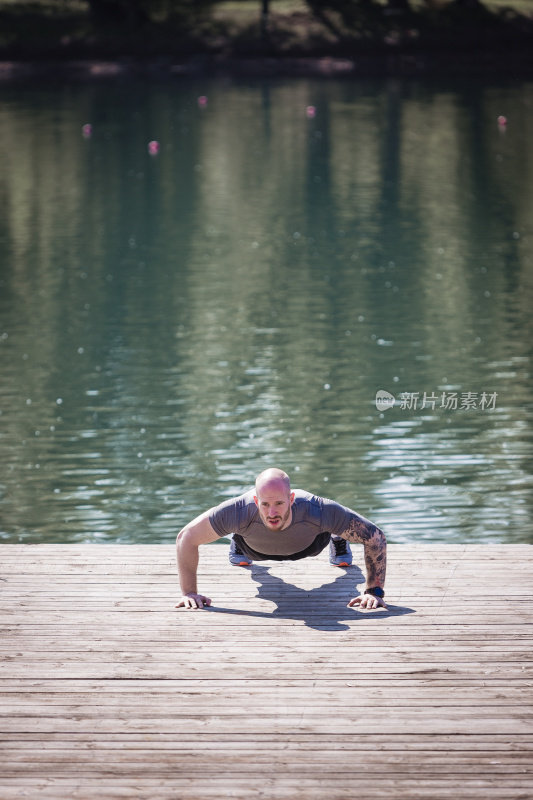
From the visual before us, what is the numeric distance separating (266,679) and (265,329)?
11.5m

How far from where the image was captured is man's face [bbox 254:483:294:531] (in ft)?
21.8

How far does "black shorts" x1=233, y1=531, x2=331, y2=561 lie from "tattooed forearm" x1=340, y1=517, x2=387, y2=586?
0.25 metres

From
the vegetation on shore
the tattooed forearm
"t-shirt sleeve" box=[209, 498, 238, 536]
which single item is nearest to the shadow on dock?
the tattooed forearm

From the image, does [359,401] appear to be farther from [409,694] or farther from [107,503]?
[409,694]

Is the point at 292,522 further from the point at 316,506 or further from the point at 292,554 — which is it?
the point at 292,554

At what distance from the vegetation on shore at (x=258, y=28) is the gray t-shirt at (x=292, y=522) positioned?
4968 centimetres

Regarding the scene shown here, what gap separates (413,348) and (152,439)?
193 inches

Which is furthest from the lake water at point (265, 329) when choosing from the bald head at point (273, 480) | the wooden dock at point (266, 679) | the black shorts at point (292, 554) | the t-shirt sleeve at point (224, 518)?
the bald head at point (273, 480)

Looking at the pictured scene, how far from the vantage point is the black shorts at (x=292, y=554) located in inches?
288

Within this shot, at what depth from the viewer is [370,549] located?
7043mm

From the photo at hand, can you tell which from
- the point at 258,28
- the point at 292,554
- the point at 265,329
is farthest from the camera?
the point at 258,28

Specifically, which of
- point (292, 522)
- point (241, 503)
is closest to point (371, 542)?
point (292, 522)

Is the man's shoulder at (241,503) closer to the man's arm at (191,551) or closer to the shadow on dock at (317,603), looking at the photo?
the man's arm at (191,551)

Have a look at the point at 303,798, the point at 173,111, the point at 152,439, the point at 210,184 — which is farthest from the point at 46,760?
the point at 173,111
